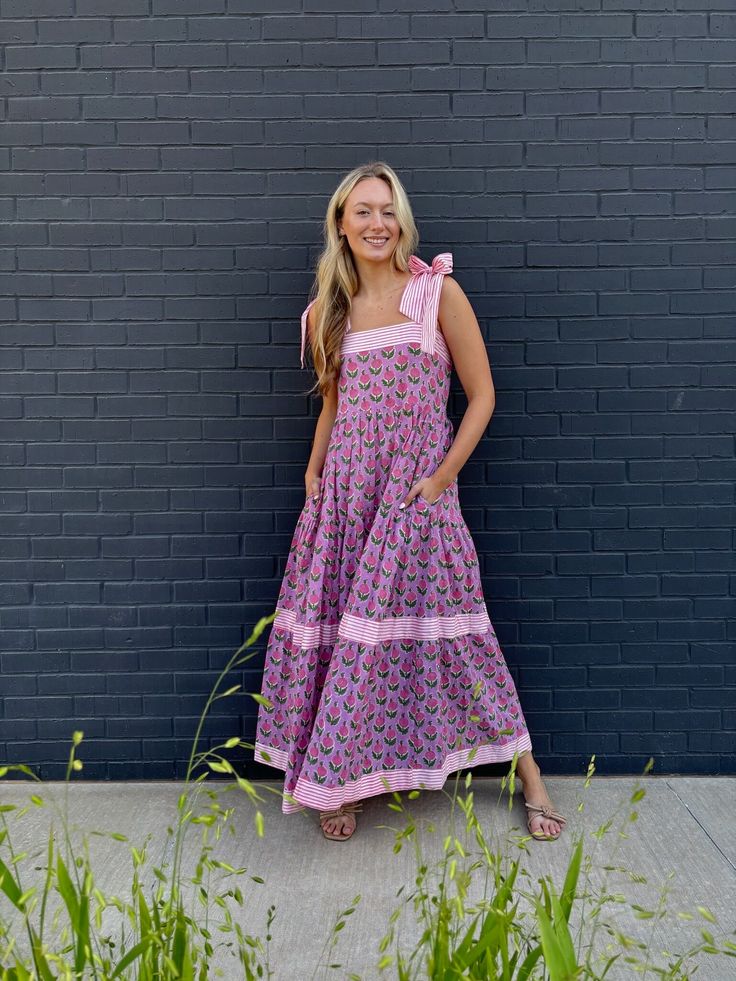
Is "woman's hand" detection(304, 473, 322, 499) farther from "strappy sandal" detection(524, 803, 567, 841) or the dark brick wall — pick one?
"strappy sandal" detection(524, 803, 567, 841)

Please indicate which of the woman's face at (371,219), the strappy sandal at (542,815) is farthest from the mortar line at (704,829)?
the woman's face at (371,219)

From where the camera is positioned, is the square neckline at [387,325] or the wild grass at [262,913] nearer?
the wild grass at [262,913]

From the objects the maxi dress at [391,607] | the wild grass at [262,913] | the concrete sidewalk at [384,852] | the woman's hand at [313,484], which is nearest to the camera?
the wild grass at [262,913]

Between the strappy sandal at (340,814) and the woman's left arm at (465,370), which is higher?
the woman's left arm at (465,370)

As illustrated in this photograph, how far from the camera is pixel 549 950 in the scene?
1.61 m

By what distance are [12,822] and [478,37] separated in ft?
10.6

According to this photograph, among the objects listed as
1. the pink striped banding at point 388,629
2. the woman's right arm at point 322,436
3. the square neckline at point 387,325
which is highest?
the square neckline at point 387,325

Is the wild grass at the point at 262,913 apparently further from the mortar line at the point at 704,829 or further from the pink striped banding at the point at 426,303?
the pink striped banding at the point at 426,303

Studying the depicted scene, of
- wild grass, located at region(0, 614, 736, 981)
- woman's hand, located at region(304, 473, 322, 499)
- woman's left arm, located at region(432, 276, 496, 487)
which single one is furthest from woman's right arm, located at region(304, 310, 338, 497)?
wild grass, located at region(0, 614, 736, 981)

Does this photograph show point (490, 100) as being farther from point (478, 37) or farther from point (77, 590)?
point (77, 590)

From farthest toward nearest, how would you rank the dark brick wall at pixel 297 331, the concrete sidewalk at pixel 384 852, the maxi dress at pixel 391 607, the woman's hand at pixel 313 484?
the dark brick wall at pixel 297 331
the woman's hand at pixel 313 484
the maxi dress at pixel 391 607
the concrete sidewalk at pixel 384 852

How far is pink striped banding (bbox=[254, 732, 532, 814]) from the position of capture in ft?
10.2

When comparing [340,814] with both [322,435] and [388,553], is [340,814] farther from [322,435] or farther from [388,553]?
[322,435]

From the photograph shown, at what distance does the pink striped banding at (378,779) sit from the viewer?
3.10m
